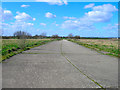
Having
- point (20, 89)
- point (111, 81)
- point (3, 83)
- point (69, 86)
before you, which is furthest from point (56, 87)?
point (111, 81)

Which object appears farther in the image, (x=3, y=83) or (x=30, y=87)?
(x=3, y=83)

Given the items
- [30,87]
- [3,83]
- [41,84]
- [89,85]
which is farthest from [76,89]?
[3,83]

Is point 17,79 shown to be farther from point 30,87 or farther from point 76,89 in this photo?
point 76,89

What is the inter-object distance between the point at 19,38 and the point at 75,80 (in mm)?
12748

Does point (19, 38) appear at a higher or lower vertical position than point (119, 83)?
higher

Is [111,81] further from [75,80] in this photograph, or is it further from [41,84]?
[41,84]

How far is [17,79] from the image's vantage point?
14.4ft

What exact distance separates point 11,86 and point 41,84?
2.85 ft

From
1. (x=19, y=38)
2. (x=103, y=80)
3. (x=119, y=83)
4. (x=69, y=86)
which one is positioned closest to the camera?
(x=69, y=86)

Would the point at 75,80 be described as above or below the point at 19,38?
below

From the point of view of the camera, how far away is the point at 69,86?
152 inches

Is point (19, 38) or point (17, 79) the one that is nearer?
point (17, 79)

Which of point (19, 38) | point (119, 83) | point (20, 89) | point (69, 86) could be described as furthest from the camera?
point (19, 38)

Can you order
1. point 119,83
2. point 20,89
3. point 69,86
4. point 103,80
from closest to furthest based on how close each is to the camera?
point 20,89 → point 69,86 → point 119,83 → point 103,80
